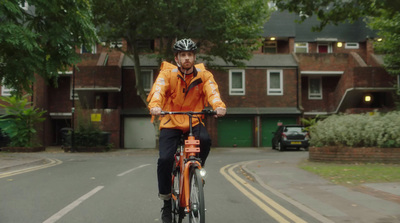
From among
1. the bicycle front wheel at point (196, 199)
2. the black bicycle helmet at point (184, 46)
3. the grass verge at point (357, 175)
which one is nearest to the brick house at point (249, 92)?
the grass verge at point (357, 175)

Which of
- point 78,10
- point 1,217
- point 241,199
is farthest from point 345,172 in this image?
point 78,10

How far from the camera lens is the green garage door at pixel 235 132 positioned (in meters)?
30.2

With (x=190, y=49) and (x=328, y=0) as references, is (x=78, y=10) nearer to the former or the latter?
(x=328, y=0)

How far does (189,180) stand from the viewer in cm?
415

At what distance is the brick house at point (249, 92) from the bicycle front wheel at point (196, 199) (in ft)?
80.4

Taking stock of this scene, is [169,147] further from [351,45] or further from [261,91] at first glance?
[351,45]

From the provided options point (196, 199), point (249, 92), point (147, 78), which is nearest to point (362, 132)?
point (196, 199)

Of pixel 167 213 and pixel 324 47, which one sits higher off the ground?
pixel 324 47

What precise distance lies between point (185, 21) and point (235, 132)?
11.3 meters

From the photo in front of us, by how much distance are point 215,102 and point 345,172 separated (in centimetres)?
723

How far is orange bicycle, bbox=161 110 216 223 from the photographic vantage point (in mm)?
3854

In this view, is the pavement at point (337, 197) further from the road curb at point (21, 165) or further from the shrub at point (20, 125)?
the shrub at point (20, 125)

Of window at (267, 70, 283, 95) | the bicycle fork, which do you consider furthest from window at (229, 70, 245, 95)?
the bicycle fork

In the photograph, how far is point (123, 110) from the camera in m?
29.5
